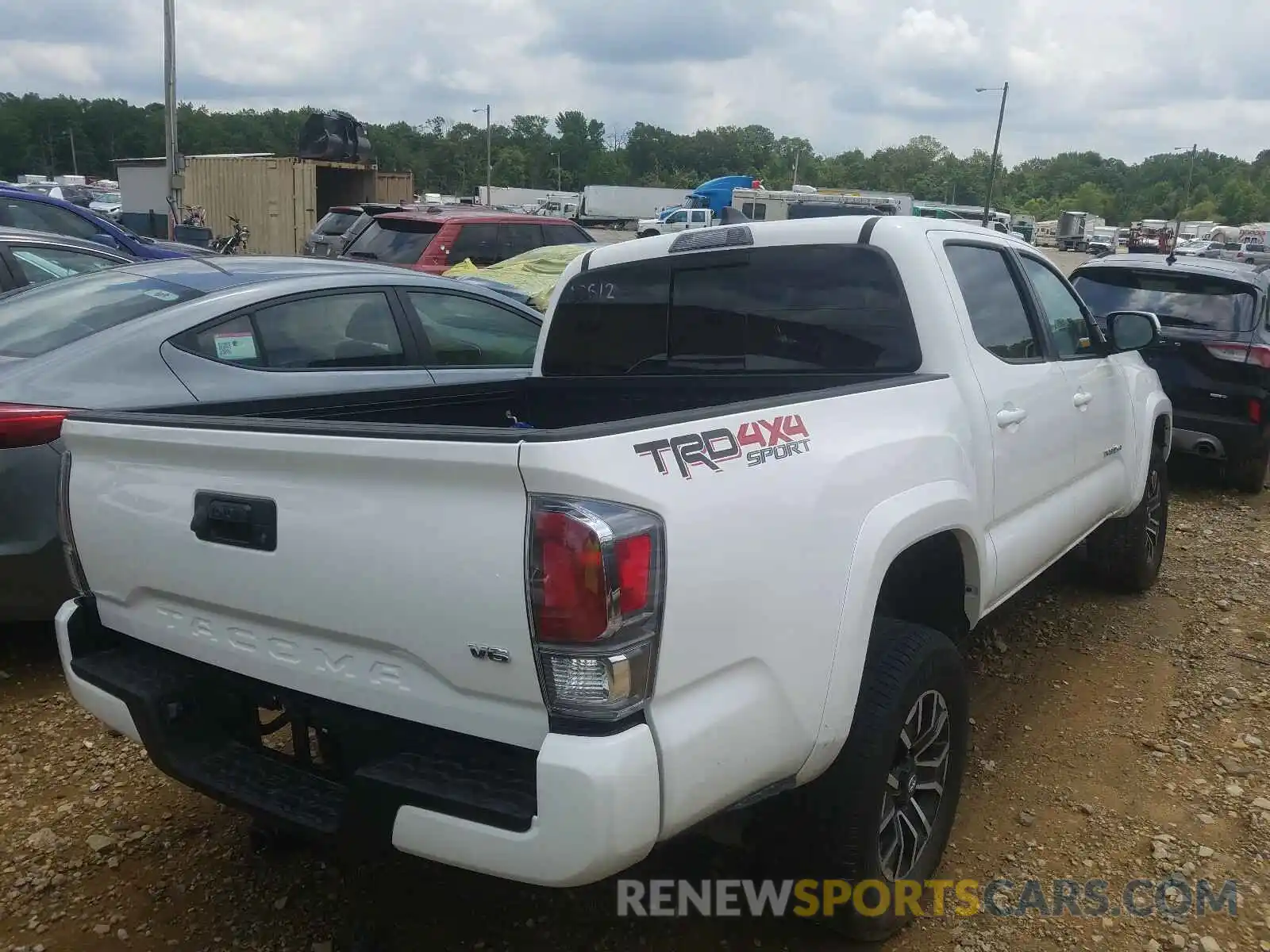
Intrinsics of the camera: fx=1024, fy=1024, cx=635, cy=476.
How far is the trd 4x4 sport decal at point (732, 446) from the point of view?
195cm

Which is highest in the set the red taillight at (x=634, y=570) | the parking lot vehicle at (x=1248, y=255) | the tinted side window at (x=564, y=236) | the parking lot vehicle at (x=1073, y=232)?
the parking lot vehicle at (x=1073, y=232)

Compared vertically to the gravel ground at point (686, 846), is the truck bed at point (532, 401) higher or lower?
higher

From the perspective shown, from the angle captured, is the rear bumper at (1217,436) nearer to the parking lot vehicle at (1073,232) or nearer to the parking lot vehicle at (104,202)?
the parking lot vehicle at (104,202)

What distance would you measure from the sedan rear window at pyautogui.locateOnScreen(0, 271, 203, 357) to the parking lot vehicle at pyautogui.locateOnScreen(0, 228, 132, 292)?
0.90 metres

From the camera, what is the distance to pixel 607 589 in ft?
5.93

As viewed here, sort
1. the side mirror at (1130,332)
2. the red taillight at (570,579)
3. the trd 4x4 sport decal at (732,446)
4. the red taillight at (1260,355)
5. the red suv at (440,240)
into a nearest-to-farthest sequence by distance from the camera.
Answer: the red taillight at (570,579), the trd 4x4 sport decal at (732,446), the side mirror at (1130,332), the red taillight at (1260,355), the red suv at (440,240)

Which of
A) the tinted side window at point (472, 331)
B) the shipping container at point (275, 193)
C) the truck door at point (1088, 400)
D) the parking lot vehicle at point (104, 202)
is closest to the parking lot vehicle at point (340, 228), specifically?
the shipping container at point (275, 193)

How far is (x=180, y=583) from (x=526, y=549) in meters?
1.03

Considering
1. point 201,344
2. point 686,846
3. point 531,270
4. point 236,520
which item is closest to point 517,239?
point 531,270

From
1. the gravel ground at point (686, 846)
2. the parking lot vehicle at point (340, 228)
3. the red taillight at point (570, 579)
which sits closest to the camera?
the red taillight at point (570, 579)

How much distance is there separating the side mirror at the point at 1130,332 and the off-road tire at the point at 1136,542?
81cm

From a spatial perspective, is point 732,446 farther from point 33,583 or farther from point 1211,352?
point 1211,352

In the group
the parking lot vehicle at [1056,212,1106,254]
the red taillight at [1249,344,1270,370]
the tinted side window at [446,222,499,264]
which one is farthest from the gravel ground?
the parking lot vehicle at [1056,212,1106,254]

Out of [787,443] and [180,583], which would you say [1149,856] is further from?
[180,583]
